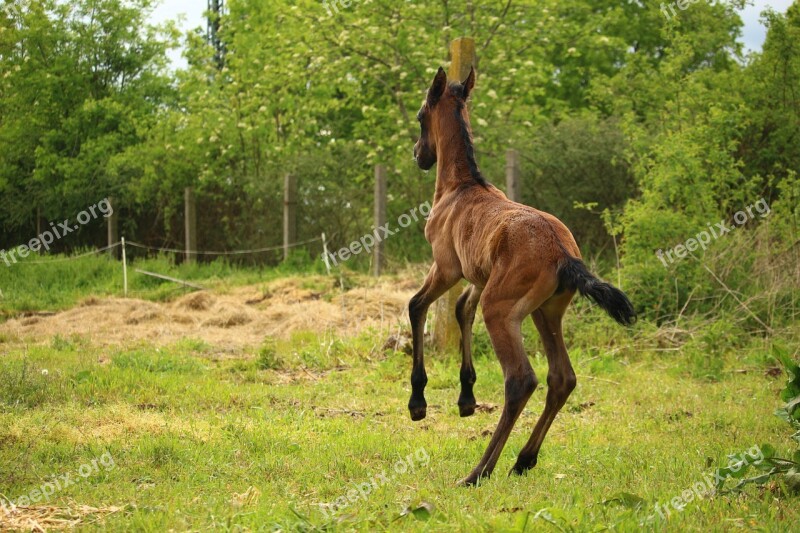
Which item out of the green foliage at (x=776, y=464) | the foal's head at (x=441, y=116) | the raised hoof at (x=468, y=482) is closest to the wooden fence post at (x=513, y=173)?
the foal's head at (x=441, y=116)

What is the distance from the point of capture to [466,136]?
6312 mm

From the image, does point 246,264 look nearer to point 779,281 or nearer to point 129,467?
point 779,281

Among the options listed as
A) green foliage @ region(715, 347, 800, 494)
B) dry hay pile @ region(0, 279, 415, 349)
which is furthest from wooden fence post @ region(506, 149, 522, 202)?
green foliage @ region(715, 347, 800, 494)

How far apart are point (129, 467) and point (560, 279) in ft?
9.90

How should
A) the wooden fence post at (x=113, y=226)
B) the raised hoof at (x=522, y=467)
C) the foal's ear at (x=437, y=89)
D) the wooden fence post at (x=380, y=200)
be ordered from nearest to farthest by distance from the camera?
1. the raised hoof at (x=522, y=467)
2. the foal's ear at (x=437, y=89)
3. the wooden fence post at (x=380, y=200)
4. the wooden fence post at (x=113, y=226)

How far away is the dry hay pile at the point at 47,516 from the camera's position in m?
4.23

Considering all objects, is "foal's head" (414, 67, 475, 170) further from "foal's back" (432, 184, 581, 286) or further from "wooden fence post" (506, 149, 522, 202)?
"wooden fence post" (506, 149, 522, 202)

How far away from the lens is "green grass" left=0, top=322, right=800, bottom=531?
444cm

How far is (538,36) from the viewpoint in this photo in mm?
20312

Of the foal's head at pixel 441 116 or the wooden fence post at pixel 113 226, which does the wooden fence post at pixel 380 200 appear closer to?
the wooden fence post at pixel 113 226

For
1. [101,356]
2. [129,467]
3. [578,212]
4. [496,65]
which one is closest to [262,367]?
[101,356]

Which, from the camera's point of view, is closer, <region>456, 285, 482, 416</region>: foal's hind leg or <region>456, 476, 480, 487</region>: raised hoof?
<region>456, 476, 480, 487</region>: raised hoof

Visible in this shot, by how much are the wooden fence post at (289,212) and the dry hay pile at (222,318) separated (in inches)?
137

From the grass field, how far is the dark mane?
1989 millimetres
